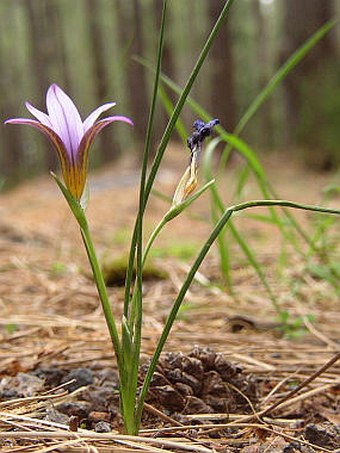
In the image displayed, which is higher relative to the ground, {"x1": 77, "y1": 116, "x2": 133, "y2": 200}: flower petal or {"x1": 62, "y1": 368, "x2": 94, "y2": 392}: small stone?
{"x1": 77, "y1": 116, "x2": 133, "y2": 200}: flower petal

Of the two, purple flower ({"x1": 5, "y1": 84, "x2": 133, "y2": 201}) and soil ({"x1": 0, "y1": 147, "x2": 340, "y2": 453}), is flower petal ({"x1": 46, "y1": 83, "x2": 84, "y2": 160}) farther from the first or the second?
soil ({"x1": 0, "y1": 147, "x2": 340, "y2": 453})

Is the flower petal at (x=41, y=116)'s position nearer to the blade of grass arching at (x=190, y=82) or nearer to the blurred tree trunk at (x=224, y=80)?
the blade of grass arching at (x=190, y=82)

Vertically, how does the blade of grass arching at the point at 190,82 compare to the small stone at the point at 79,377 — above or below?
above

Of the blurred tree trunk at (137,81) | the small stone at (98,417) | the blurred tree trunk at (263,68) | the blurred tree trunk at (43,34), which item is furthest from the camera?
the blurred tree trunk at (263,68)

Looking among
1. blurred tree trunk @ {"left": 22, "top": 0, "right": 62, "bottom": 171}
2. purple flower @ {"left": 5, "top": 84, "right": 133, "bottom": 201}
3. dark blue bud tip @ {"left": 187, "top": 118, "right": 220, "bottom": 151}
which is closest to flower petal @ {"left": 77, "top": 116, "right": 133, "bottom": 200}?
purple flower @ {"left": 5, "top": 84, "right": 133, "bottom": 201}

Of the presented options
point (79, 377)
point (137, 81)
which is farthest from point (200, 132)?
point (137, 81)

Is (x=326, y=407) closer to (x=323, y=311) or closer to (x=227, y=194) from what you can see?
(x=323, y=311)

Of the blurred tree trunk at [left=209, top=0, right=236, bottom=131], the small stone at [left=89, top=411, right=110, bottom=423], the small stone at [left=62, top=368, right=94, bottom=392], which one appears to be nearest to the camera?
the small stone at [left=89, top=411, right=110, bottom=423]

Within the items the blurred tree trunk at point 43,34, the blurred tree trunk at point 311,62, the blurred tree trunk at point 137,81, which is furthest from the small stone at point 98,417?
the blurred tree trunk at point 43,34

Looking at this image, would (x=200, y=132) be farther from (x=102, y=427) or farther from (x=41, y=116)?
(x=102, y=427)
